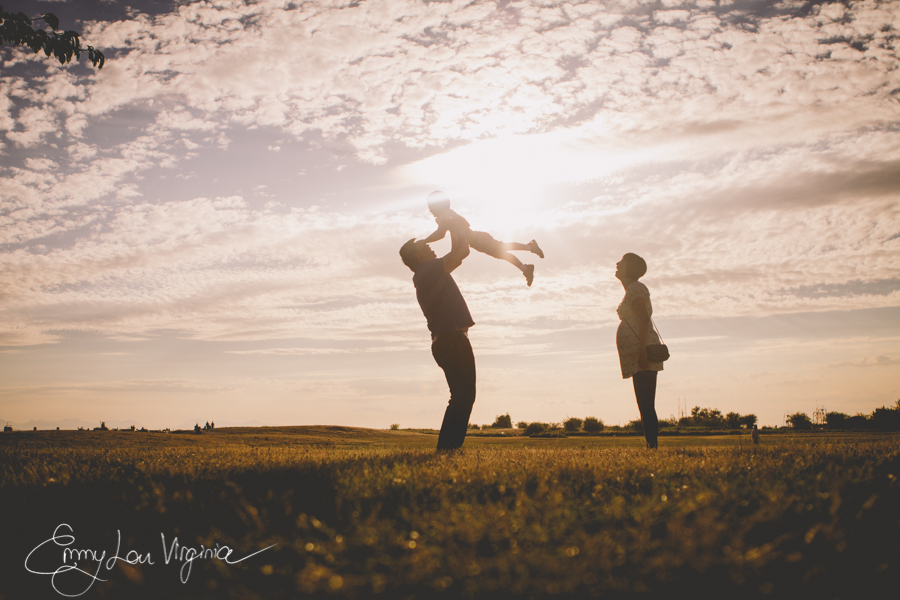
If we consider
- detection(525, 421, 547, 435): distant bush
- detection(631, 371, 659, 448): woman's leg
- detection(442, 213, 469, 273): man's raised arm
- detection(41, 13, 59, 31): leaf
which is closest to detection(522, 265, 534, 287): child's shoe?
detection(442, 213, 469, 273): man's raised arm

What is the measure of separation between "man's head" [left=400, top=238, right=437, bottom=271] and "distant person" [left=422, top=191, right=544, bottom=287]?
123 mm

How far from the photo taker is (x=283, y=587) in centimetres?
171

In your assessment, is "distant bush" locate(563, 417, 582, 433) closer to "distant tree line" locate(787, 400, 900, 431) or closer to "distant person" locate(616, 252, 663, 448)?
"distant tree line" locate(787, 400, 900, 431)

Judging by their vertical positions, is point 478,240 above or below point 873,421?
above

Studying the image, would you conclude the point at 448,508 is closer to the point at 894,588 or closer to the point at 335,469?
the point at 335,469

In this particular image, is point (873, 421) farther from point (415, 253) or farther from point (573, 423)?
point (415, 253)

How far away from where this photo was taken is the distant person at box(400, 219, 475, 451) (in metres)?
6.00

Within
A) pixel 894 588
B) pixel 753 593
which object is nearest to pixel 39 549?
pixel 753 593

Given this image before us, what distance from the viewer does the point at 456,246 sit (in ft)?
20.7

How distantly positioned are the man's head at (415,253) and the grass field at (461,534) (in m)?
3.71

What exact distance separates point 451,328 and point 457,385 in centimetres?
69

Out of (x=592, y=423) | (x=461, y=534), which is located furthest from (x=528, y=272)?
(x=592, y=423)

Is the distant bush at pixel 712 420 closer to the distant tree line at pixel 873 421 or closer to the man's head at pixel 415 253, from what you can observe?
the distant tree line at pixel 873 421

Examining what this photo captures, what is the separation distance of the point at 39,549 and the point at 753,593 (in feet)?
9.29
